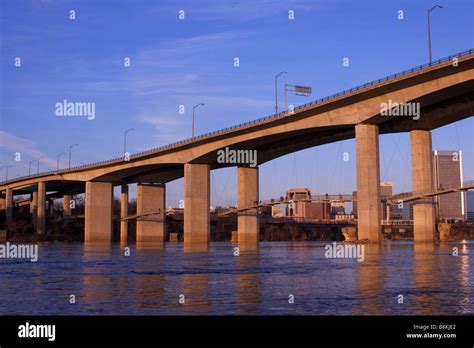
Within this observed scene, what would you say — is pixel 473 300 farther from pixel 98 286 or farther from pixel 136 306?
pixel 98 286

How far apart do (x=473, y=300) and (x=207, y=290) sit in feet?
26.5

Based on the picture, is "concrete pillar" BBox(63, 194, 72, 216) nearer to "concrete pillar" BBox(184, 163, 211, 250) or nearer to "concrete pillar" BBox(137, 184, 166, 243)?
"concrete pillar" BBox(137, 184, 166, 243)

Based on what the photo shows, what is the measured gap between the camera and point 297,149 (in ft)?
320

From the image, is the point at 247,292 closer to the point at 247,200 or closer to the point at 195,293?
the point at 195,293

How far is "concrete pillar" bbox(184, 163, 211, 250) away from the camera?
9831cm

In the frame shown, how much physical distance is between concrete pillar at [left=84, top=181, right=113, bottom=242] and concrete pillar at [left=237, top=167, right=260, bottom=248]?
29420mm

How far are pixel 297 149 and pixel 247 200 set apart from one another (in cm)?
1241

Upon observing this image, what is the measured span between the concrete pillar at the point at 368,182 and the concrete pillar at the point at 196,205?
32.8 metres

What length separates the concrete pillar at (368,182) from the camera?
71.0 metres

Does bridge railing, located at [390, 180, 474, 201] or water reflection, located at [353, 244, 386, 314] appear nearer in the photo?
water reflection, located at [353, 244, 386, 314]

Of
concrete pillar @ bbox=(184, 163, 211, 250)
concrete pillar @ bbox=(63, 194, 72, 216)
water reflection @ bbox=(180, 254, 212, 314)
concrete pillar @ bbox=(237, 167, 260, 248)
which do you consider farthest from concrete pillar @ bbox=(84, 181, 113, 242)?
water reflection @ bbox=(180, 254, 212, 314)

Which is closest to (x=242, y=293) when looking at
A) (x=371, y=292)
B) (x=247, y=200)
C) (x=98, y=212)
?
(x=371, y=292)

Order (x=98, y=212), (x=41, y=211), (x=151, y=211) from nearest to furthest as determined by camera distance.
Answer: (x=98, y=212) → (x=151, y=211) → (x=41, y=211)
